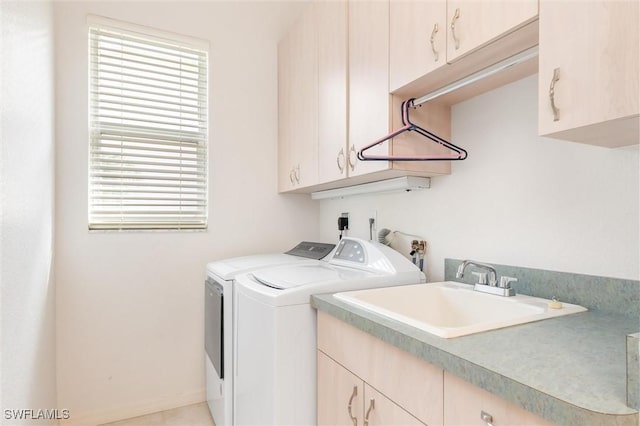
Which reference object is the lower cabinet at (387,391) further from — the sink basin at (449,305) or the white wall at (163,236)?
the white wall at (163,236)

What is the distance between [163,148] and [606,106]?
7.48 feet

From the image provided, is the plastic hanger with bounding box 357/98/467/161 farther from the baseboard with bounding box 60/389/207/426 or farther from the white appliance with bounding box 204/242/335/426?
the baseboard with bounding box 60/389/207/426

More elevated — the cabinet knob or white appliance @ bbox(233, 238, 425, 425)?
the cabinet knob

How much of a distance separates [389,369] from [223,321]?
1.13 metres

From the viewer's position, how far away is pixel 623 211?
111cm

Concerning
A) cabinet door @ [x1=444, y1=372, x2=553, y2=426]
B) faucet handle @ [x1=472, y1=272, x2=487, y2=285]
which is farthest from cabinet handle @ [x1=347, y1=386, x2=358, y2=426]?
faucet handle @ [x1=472, y1=272, x2=487, y2=285]

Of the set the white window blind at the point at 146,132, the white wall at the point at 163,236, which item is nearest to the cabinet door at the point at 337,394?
the white wall at the point at 163,236

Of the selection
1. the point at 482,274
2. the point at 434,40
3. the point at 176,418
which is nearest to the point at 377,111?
the point at 434,40

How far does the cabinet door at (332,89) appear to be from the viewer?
184cm

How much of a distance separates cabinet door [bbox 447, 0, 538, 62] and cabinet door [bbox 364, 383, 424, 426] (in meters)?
1.11

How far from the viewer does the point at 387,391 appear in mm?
1062

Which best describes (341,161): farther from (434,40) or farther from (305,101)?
(434,40)

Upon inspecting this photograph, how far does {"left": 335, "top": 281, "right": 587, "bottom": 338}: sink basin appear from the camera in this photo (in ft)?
3.83

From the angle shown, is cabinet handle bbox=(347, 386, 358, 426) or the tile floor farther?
the tile floor
